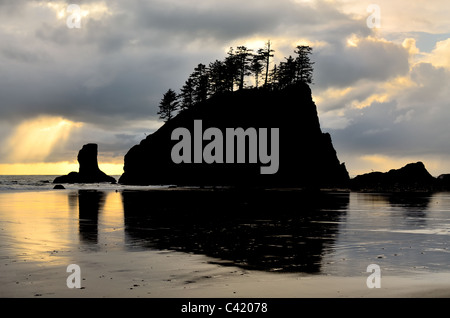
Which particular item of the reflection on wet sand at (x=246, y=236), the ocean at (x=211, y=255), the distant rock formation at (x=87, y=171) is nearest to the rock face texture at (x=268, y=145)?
the distant rock formation at (x=87, y=171)

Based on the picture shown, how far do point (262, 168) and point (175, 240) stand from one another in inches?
3021

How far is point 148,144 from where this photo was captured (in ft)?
385

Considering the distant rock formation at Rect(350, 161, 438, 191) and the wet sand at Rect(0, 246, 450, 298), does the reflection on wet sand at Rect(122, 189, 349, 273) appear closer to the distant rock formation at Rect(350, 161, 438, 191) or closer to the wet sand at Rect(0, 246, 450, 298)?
the wet sand at Rect(0, 246, 450, 298)

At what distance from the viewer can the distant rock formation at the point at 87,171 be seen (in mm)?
162875

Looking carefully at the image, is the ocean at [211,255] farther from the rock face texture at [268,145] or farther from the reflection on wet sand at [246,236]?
the rock face texture at [268,145]

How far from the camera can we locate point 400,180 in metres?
90.1

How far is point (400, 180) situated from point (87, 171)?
110 m

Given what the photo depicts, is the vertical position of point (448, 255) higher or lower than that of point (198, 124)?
lower

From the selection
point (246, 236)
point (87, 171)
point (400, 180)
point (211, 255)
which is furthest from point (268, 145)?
point (211, 255)

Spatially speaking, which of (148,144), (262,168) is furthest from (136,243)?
(148,144)

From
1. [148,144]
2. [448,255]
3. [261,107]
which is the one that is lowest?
[448,255]

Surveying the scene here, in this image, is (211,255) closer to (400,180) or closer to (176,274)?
(176,274)
